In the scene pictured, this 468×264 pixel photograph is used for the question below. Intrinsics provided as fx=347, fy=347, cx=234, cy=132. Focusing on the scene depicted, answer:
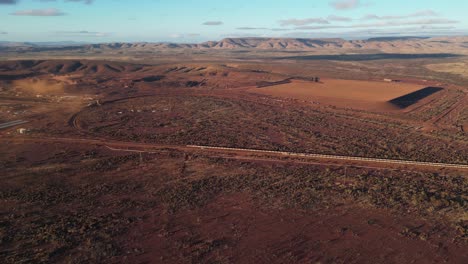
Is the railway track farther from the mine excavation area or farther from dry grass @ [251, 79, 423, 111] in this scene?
dry grass @ [251, 79, 423, 111]

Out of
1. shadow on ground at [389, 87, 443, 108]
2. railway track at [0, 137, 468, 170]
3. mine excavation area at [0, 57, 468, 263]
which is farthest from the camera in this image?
shadow on ground at [389, 87, 443, 108]

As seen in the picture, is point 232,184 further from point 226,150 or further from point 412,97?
point 412,97

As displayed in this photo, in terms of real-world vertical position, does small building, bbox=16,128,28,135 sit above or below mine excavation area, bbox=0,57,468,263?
above

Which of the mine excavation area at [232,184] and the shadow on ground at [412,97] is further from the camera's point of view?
the shadow on ground at [412,97]

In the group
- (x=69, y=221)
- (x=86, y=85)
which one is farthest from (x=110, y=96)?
(x=69, y=221)

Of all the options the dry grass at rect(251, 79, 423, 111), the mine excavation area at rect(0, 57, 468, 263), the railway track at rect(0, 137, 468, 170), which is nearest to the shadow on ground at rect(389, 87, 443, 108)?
the dry grass at rect(251, 79, 423, 111)

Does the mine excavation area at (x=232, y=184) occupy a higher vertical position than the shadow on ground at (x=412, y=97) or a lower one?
lower

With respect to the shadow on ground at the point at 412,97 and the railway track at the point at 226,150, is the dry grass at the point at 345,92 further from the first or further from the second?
the railway track at the point at 226,150

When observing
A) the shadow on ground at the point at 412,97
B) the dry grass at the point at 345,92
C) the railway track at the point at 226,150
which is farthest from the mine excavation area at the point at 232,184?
the dry grass at the point at 345,92

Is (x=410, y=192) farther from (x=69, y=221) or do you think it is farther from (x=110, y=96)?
(x=110, y=96)
